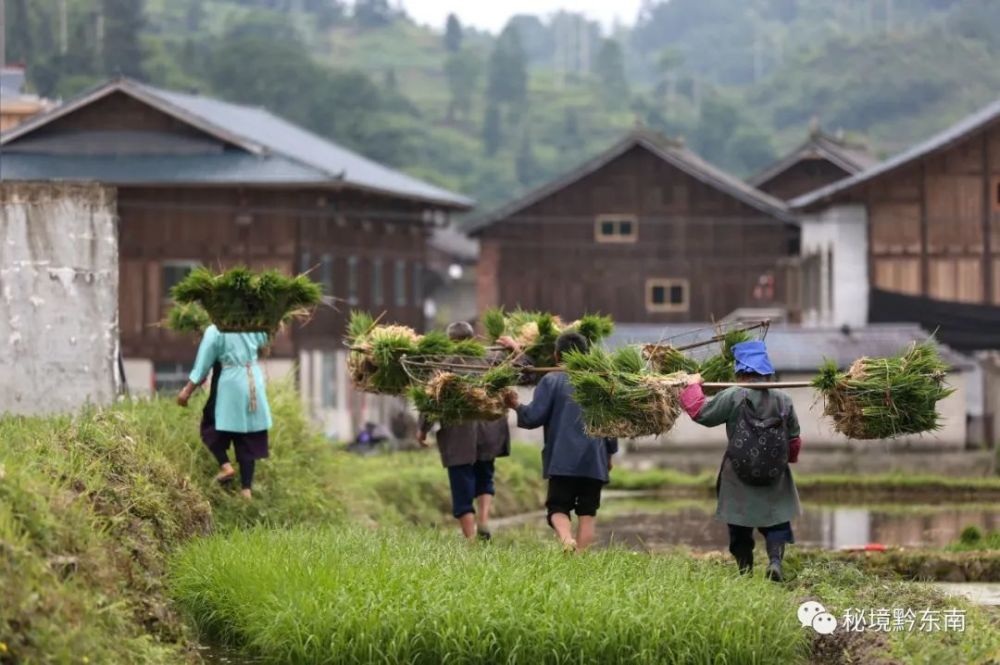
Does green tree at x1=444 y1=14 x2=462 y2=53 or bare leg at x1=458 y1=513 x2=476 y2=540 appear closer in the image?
bare leg at x1=458 y1=513 x2=476 y2=540

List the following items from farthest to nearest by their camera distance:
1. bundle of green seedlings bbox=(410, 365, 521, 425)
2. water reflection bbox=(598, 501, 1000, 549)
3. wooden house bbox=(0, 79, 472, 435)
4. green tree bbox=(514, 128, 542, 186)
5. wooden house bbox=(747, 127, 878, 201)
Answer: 1. green tree bbox=(514, 128, 542, 186)
2. wooden house bbox=(747, 127, 878, 201)
3. wooden house bbox=(0, 79, 472, 435)
4. water reflection bbox=(598, 501, 1000, 549)
5. bundle of green seedlings bbox=(410, 365, 521, 425)

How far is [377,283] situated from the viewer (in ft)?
146

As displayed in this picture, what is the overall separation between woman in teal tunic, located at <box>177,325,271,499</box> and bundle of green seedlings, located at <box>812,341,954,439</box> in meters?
4.58

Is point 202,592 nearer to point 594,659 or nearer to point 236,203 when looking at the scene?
point 594,659

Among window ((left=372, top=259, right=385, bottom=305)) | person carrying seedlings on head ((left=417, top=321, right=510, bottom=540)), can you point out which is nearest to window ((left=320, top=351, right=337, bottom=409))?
window ((left=372, top=259, right=385, bottom=305))

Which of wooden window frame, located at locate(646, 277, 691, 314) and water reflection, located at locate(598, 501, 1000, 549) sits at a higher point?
wooden window frame, located at locate(646, 277, 691, 314)

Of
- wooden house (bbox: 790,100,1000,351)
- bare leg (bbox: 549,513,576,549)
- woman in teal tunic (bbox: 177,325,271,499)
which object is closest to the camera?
bare leg (bbox: 549,513,576,549)

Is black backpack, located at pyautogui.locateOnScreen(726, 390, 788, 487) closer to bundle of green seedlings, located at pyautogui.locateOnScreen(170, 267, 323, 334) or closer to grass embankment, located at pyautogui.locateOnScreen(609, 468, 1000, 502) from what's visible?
bundle of green seedlings, located at pyautogui.locateOnScreen(170, 267, 323, 334)

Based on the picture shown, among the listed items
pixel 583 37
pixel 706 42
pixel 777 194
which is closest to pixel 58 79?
pixel 777 194

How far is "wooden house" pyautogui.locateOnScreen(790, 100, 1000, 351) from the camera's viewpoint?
39.6 meters

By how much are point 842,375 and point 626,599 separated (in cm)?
268

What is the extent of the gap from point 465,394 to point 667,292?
37090mm

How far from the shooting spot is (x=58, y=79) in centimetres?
6988

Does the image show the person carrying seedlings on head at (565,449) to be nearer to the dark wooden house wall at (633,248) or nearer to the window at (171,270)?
the window at (171,270)
